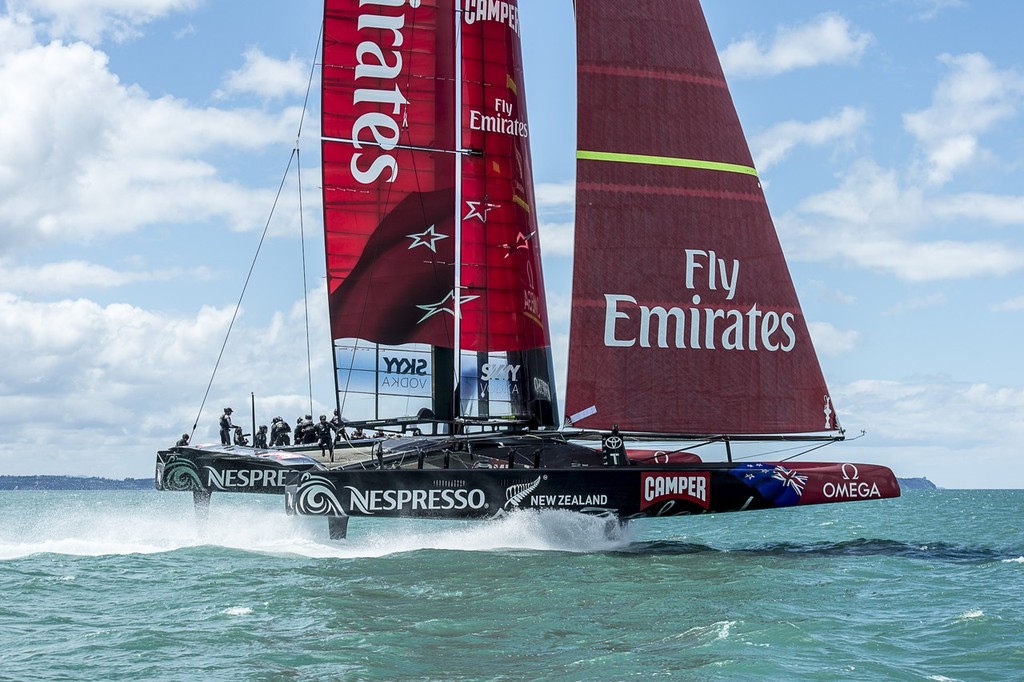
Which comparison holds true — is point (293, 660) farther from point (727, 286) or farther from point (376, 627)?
point (727, 286)

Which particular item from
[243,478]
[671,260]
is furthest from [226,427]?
[671,260]

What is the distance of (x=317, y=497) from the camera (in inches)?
707

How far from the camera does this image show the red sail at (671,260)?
18.7m

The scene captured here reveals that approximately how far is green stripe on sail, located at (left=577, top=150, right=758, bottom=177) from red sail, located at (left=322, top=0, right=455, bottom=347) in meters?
2.85

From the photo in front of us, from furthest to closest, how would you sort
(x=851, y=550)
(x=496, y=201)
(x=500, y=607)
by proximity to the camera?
(x=496, y=201) < (x=851, y=550) < (x=500, y=607)

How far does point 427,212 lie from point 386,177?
3.05ft

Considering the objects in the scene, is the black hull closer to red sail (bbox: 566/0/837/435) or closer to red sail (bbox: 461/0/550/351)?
red sail (bbox: 566/0/837/435)

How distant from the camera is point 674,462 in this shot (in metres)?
18.8

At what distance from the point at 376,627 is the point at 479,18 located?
12826 millimetres

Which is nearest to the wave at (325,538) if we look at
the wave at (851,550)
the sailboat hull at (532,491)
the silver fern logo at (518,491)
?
the silver fern logo at (518,491)

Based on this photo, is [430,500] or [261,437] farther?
[261,437]

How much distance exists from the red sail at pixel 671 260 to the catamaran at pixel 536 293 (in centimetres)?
3

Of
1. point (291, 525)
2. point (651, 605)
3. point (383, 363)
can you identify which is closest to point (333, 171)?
point (383, 363)

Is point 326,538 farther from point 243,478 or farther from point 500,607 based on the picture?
point 500,607
